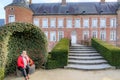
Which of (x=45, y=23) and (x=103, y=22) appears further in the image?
(x=45, y=23)

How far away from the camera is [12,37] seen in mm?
12531

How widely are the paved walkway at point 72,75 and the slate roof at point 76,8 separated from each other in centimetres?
2879

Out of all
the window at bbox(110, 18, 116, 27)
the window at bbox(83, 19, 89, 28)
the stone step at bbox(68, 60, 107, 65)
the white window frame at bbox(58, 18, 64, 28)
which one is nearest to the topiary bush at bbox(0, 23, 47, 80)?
the stone step at bbox(68, 60, 107, 65)

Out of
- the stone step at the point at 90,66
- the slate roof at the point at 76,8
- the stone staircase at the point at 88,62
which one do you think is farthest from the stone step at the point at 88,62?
the slate roof at the point at 76,8

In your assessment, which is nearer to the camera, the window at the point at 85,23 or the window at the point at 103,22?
the window at the point at 103,22

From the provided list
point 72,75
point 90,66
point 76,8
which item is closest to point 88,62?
point 90,66

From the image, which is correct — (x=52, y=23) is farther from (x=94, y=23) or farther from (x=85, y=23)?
(x=94, y=23)

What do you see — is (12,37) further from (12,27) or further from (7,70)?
(7,70)

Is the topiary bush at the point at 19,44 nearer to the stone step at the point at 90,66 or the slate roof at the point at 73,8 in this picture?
the stone step at the point at 90,66

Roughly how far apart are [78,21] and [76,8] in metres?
2.42

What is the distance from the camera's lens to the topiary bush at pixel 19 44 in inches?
441

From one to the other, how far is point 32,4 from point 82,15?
9.50m

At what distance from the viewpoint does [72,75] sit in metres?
11.9

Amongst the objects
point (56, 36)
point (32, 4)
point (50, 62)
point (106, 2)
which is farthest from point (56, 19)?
point (50, 62)
